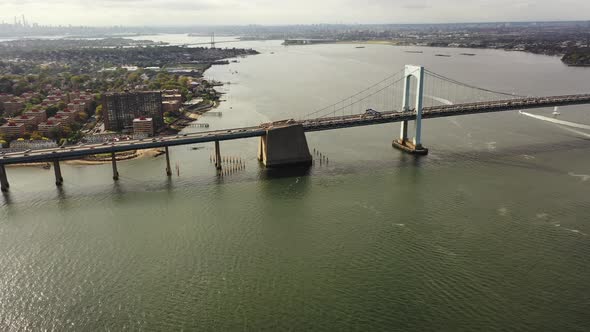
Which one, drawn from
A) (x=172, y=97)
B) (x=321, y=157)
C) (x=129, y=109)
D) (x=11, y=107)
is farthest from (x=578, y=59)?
(x=11, y=107)

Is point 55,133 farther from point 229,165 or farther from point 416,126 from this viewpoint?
point 416,126

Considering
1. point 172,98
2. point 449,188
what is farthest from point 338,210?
point 172,98

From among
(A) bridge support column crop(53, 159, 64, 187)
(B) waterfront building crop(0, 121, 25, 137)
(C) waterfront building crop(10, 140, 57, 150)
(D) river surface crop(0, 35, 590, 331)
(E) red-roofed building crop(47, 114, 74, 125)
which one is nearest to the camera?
(D) river surface crop(0, 35, 590, 331)

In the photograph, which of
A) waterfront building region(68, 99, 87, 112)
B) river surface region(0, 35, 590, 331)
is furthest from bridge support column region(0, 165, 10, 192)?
waterfront building region(68, 99, 87, 112)

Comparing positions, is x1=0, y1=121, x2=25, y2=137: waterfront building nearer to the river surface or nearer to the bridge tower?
the river surface

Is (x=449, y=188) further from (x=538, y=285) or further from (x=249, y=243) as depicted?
(x=249, y=243)

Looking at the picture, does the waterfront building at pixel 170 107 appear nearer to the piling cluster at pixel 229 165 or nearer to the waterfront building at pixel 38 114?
the waterfront building at pixel 38 114

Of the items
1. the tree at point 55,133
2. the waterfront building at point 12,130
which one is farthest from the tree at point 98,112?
the waterfront building at point 12,130
